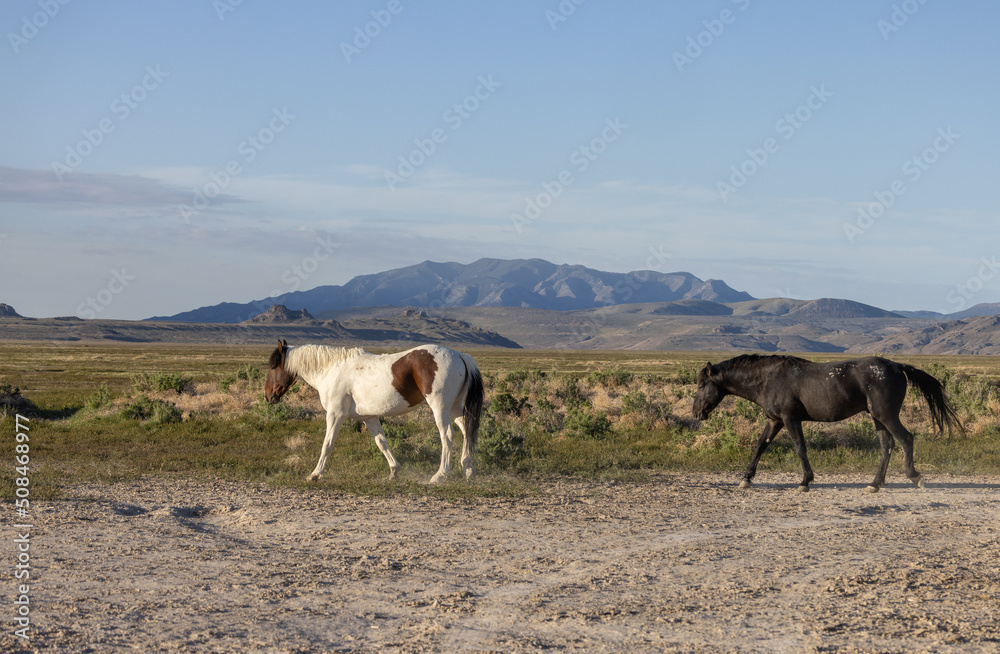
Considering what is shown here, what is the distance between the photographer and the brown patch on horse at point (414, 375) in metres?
12.2

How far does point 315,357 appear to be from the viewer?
42.5 feet

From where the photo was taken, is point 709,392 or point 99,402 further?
point 99,402

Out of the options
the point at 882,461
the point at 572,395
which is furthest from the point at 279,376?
the point at 572,395

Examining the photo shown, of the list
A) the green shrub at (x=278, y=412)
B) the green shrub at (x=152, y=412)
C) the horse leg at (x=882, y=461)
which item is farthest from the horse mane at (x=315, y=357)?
the green shrub at (x=152, y=412)

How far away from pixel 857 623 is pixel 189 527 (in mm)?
6883

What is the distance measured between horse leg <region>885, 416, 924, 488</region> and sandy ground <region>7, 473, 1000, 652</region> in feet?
2.01

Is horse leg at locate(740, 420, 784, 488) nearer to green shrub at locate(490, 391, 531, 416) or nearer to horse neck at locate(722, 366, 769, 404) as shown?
horse neck at locate(722, 366, 769, 404)

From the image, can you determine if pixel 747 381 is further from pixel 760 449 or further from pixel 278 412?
pixel 278 412

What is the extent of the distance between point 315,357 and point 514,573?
630cm

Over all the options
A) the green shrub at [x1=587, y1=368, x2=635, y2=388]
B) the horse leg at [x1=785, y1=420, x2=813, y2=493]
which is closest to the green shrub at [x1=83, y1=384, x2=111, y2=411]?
the green shrub at [x1=587, y1=368, x2=635, y2=388]

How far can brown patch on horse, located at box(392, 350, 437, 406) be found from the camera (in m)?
12.2

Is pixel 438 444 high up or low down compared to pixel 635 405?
down

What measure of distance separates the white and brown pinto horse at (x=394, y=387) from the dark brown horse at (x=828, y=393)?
3746mm

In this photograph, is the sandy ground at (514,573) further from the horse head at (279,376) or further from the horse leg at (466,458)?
the horse head at (279,376)
